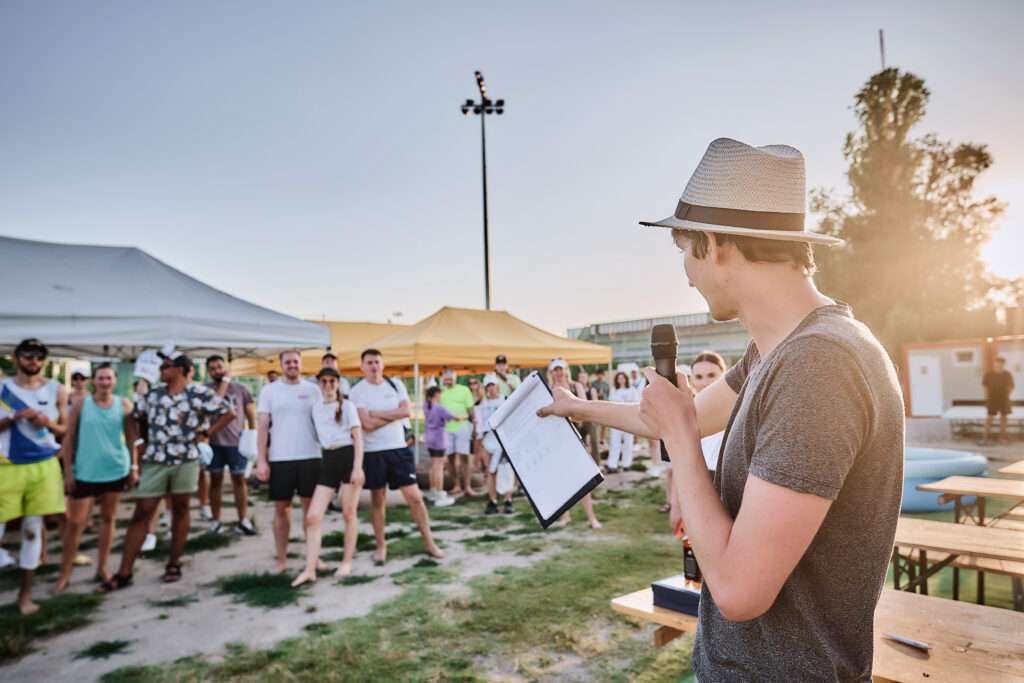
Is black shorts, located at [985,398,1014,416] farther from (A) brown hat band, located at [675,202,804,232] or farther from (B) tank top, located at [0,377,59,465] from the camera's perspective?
(B) tank top, located at [0,377,59,465]

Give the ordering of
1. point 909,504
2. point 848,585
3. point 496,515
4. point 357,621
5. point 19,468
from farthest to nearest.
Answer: point 496,515 < point 909,504 < point 19,468 < point 357,621 < point 848,585

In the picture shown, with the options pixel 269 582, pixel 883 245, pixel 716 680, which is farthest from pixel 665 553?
pixel 883 245

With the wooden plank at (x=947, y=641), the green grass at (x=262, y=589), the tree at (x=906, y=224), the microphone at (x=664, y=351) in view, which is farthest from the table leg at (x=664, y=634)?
the tree at (x=906, y=224)

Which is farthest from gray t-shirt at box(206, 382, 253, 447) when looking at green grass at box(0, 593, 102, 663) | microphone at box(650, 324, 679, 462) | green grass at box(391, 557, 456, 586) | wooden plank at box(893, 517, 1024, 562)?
microphone at box(650, 324, 679, 462)

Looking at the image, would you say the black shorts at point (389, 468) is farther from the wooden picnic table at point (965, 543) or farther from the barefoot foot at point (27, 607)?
the wooden picnic table at point (965, 543)

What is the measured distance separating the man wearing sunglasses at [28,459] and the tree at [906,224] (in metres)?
29.7

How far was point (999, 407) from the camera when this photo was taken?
14.8 meters

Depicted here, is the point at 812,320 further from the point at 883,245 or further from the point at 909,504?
the point at 883,245

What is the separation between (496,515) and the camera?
28.1 feet

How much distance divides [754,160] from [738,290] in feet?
0.80

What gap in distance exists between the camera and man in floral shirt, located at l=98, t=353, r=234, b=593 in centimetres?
573

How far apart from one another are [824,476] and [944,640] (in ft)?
6.29

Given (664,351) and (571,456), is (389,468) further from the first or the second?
(664,351)

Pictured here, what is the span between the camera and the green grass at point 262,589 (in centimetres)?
523
